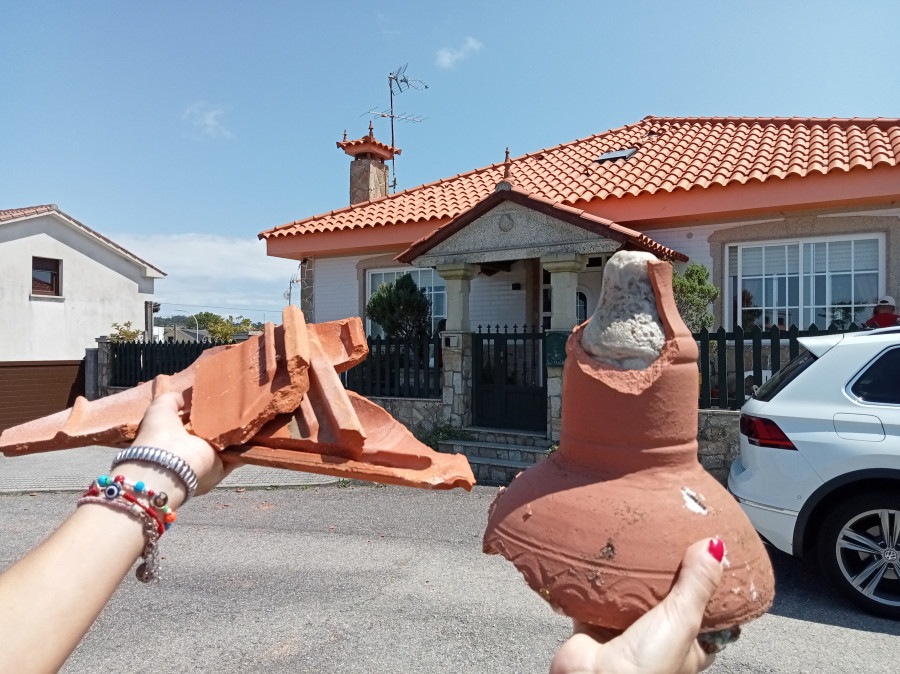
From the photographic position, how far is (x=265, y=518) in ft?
21.9

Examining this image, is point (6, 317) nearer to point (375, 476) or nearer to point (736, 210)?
point (736, 210)

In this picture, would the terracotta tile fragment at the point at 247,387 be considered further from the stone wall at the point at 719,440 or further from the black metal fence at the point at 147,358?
the black metal fence at the point at 147,358

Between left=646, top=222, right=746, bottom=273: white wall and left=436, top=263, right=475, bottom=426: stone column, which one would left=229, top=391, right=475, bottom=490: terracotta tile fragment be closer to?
left=436, top=263, right=475, bottom=426: stone column

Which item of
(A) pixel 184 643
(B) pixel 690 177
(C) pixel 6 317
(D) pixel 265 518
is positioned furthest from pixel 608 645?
(C) pixel 6 317

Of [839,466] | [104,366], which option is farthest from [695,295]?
[104,366]

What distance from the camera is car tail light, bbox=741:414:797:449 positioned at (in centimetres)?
432

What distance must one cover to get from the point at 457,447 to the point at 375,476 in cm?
753

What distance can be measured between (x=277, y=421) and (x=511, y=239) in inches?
296

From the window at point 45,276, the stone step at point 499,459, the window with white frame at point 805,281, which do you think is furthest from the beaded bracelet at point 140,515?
the window at point 45,276

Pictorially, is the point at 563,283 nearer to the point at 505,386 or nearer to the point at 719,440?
the point at 505,386

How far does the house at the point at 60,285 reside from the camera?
59.5 ft

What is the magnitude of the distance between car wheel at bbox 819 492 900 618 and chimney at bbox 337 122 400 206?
12.1 m

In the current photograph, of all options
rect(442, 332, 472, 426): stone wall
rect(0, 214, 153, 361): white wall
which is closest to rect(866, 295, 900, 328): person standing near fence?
rect(442, 332, 472, 426): stone wall

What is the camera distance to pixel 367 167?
47.8 ft
